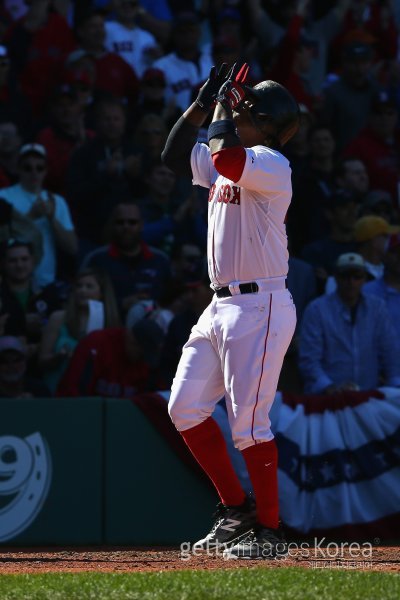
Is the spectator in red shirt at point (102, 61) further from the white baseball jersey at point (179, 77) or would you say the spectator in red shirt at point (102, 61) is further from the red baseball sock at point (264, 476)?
the red baseball sock at point (264, 476)

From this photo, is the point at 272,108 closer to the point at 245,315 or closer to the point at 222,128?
the point at 222,128

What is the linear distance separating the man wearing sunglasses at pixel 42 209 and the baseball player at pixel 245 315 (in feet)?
13.2

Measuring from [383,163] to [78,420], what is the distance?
518cm

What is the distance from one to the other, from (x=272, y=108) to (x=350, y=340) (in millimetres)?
3212

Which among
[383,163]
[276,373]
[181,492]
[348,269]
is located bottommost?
[181,492]

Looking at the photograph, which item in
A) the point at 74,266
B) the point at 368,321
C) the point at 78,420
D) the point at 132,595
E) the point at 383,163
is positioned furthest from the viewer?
the point at 383,163

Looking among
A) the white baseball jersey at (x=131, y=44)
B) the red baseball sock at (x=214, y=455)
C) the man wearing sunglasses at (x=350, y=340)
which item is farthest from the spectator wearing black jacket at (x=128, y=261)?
the red baseball sock at (x=214, y=455)

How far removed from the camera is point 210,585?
497 centimetres

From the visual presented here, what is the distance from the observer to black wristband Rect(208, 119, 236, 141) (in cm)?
580

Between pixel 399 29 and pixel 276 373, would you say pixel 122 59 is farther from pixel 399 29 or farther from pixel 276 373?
pixel 276 373

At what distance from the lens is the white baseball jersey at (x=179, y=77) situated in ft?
41.9

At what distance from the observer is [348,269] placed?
9062mm

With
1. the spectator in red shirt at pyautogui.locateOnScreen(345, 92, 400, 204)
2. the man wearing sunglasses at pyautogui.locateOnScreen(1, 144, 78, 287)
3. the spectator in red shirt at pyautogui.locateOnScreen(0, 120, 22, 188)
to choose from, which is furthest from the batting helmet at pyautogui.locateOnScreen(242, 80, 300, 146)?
the spectator in red shirt at pyautogui.locateOnScreen(345, 92, 400, 204)

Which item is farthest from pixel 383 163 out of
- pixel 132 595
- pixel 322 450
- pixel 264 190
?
pixel 132 595
